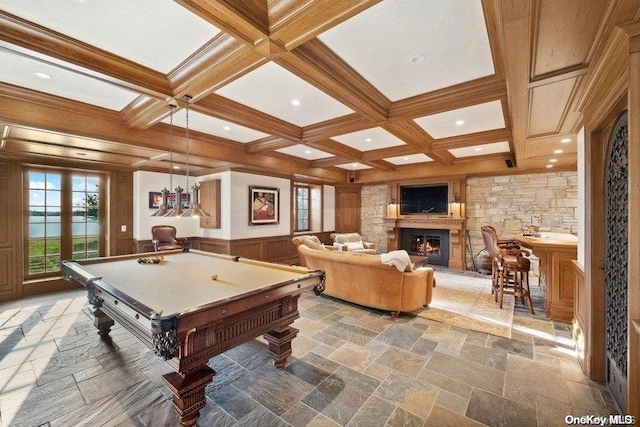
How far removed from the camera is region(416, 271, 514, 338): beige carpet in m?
3.43

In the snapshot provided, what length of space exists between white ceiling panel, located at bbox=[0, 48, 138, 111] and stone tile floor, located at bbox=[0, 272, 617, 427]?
275 cm

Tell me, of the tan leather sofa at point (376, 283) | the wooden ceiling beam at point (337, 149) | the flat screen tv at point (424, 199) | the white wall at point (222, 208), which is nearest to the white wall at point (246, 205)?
the white wall at point (222, 208)

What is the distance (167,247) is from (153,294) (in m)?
4.12

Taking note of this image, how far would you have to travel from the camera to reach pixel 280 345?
2.52 m

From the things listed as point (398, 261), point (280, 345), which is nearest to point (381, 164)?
point (398, 261)

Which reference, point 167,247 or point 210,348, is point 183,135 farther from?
point 210,348

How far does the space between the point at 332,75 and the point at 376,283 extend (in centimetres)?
272

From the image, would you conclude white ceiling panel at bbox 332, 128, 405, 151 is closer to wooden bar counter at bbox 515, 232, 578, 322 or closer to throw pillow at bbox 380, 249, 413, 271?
throw pillow at bbox 380, 249, 413, 271

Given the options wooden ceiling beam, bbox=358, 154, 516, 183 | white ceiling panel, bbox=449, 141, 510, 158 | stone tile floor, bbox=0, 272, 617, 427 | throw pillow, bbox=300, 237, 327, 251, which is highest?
white ceiling panel, bbox=449, 141, 510, 158

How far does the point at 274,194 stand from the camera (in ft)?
22.2

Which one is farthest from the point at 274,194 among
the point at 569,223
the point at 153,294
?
the point at 569,223

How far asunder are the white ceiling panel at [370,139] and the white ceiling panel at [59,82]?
3.20 meters

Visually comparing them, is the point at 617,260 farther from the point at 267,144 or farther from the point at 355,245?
the point at 355,245

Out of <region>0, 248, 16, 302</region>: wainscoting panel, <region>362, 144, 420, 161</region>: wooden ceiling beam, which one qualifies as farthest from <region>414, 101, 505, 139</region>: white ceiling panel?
<region>0, 248, 16, 302</region>: wainscoting panel
